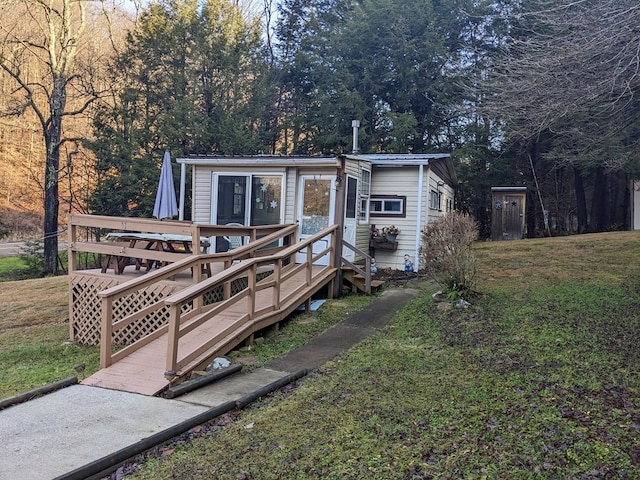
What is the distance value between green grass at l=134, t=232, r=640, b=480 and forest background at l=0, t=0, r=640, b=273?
10.8 meters

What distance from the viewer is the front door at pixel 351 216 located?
9867 mm

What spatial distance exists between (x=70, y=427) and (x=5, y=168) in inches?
1054

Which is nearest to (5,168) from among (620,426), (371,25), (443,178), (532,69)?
(371,25)

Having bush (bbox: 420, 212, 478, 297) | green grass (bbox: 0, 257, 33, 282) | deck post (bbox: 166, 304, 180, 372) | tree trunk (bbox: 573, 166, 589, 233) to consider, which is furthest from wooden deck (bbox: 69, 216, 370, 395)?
tree trunk (bbox: 573, 166, 589, 233)

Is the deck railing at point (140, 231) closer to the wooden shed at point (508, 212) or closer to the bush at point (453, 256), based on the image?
the bush at point (453, 256)

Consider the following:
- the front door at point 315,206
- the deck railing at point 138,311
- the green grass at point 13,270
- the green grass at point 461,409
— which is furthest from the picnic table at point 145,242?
the green grass at point 13,270

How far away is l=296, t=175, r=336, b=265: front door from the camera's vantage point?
9.64 metres

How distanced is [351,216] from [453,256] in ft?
11.5

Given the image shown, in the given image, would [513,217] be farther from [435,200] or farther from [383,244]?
[383,244]

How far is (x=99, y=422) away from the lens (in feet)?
11.3

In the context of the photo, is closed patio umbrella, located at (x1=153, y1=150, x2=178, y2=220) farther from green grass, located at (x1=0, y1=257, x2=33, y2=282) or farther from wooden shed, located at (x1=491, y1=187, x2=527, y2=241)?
wooden shed, located at (x1=491, y1=187, x2=527, y2=241)

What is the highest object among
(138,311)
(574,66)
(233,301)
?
(574,66)

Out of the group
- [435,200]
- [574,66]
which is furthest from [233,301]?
[435,200]

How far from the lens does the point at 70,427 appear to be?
11.0ft
